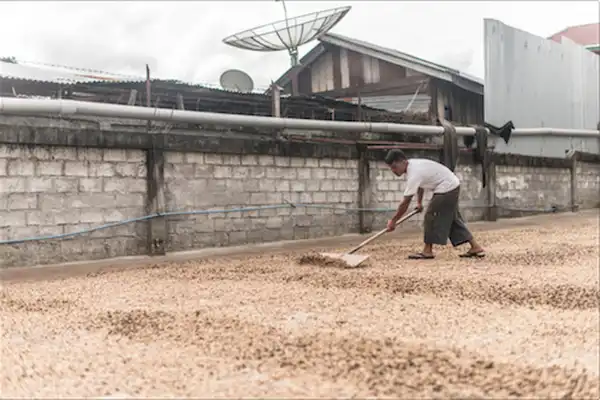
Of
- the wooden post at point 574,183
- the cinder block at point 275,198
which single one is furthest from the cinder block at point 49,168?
the wooden post at point 574,183

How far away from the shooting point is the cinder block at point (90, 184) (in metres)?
5.82

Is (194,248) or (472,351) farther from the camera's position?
(194,248)

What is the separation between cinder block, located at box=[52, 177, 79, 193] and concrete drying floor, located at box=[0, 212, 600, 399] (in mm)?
1144

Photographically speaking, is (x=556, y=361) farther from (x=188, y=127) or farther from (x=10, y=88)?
(x=10, y=88)

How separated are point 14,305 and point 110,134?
268 centimetres

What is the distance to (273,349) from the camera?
2.52 meters

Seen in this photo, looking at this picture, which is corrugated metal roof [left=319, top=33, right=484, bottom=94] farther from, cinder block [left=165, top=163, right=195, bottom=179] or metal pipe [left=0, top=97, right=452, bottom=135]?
cinder block [left=165, top=163, right=195, bottom=179]

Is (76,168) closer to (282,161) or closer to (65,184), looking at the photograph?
(65,184)

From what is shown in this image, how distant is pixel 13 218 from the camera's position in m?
5.41

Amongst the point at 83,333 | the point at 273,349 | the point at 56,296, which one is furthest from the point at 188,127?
the point at 273,349

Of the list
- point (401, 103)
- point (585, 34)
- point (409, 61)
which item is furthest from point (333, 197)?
point (585, 34)

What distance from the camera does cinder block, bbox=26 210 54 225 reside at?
18.1 ft

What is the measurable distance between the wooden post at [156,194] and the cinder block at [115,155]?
0.93 ft

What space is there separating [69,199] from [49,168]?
38cm
